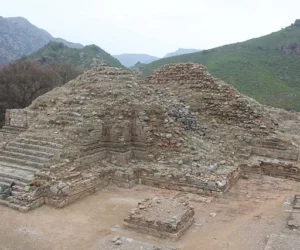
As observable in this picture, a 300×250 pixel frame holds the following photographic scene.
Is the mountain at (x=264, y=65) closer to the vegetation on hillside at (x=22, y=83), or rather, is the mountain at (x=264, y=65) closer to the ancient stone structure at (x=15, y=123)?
the vegetation on hillside at (x=22, y=83)

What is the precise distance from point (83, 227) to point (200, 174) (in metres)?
3.72

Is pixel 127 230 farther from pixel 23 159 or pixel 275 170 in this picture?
pixel 275 170

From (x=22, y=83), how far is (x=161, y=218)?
1867cm

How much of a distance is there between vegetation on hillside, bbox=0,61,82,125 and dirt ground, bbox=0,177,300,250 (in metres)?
15.2

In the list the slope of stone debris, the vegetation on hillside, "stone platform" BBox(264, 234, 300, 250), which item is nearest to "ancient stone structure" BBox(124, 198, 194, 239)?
"stone platform" BBox(264, 234, 300, 250)

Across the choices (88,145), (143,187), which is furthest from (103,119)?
(143,187)

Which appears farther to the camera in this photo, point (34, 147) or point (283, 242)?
point (34, 147)

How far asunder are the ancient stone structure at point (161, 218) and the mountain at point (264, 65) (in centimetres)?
2193

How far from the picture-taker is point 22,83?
23125 millimetres

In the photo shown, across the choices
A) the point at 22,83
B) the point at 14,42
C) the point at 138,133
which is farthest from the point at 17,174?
the point at 14,42

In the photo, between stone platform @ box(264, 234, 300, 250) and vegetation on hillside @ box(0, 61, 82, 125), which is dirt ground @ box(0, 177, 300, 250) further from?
vegetation on hillside @ box(0, 61, 82, 125)

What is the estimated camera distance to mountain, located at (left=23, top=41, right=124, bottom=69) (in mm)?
45753

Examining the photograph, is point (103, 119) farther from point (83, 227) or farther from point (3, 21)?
point (3, 21)

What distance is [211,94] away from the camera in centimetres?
1377
